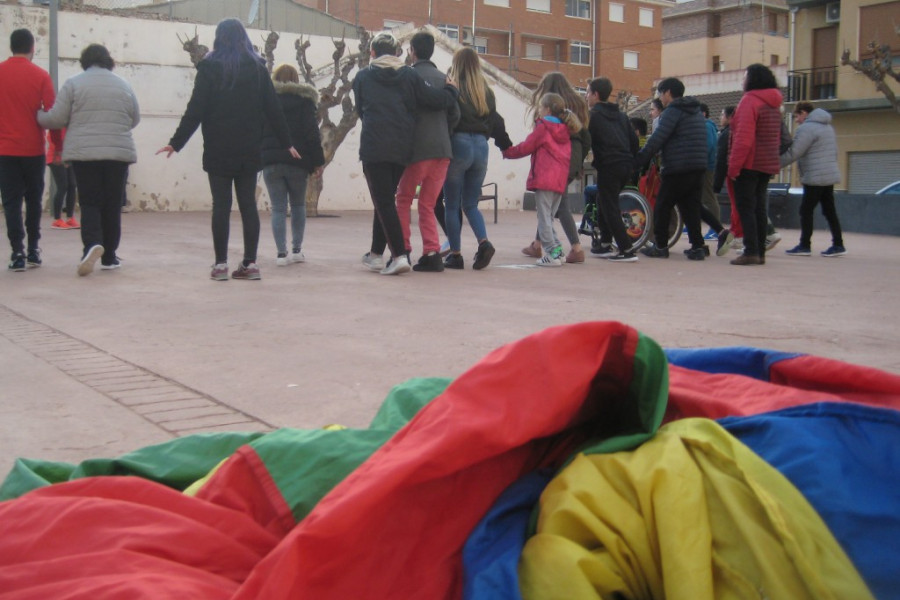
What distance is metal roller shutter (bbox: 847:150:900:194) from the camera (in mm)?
32803

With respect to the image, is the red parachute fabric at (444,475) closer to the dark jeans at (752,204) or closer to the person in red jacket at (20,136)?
the person in red jacket at (20,136)

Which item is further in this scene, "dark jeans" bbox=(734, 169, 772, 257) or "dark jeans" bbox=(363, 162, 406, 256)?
"dark jeans" bbox=(734, 169, 772, 257)

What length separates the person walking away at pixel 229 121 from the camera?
25.3 feet

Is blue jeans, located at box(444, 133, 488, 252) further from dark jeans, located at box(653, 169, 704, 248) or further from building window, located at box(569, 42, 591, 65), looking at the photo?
building window, located at box(569, 42, 591, 65)

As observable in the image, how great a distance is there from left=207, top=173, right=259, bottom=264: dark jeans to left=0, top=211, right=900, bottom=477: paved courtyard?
0.29 meters

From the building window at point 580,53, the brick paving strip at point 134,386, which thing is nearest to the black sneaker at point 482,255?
the brick paving strip at point 134,386

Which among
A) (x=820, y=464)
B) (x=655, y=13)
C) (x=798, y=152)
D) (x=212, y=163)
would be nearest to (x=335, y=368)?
(x=820, y=464)

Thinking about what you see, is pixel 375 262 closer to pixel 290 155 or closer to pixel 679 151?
pixel 290 155

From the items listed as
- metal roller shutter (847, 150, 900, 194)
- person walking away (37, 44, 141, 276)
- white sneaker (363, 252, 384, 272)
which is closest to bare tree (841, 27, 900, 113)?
metal roller shutter (847, 150, 900, 194)

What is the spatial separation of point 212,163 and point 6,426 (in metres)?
4.46

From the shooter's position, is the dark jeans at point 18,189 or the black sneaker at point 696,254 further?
the black sneaker at point 696,254

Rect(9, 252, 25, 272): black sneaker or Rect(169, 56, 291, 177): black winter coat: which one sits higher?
Rect(169, 56, 291, 177): black winter coat

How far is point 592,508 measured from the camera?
156 centimetres

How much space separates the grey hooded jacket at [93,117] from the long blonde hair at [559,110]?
3.71 metres
